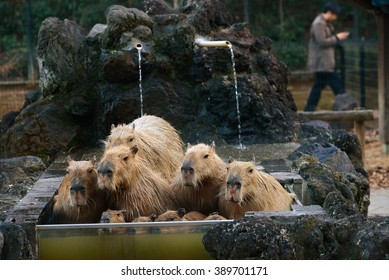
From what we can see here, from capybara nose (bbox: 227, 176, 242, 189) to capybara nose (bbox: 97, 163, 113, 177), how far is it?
2.63 ft

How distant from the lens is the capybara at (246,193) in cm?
692

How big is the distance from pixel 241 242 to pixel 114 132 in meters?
2.42

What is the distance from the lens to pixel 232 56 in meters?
10.4

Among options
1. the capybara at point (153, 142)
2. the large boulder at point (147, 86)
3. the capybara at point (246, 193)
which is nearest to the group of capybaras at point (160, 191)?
the capybara at point (246, 193)

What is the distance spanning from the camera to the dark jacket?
1697 cm

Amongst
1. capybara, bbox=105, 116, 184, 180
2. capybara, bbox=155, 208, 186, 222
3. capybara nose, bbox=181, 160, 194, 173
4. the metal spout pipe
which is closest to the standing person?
the metal spout pipe

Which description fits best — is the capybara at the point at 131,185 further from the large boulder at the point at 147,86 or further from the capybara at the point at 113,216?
the large boulder at the point at 147,86

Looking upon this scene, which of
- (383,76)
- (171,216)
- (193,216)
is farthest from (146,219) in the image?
(383,76)

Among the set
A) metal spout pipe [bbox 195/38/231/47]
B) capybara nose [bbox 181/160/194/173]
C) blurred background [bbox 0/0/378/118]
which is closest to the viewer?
capybara nose [bbox 181/160/194/173]

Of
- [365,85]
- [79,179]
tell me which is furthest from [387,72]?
[79,179]

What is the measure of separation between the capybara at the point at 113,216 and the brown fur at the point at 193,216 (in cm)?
43

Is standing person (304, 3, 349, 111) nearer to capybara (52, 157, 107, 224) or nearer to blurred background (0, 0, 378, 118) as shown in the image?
blurred background (0, 0, 378, 118)

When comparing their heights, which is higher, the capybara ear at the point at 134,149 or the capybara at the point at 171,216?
the capybara ear at the point at 134,149

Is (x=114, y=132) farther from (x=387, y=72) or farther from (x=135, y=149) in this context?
(x=387, y=72)
